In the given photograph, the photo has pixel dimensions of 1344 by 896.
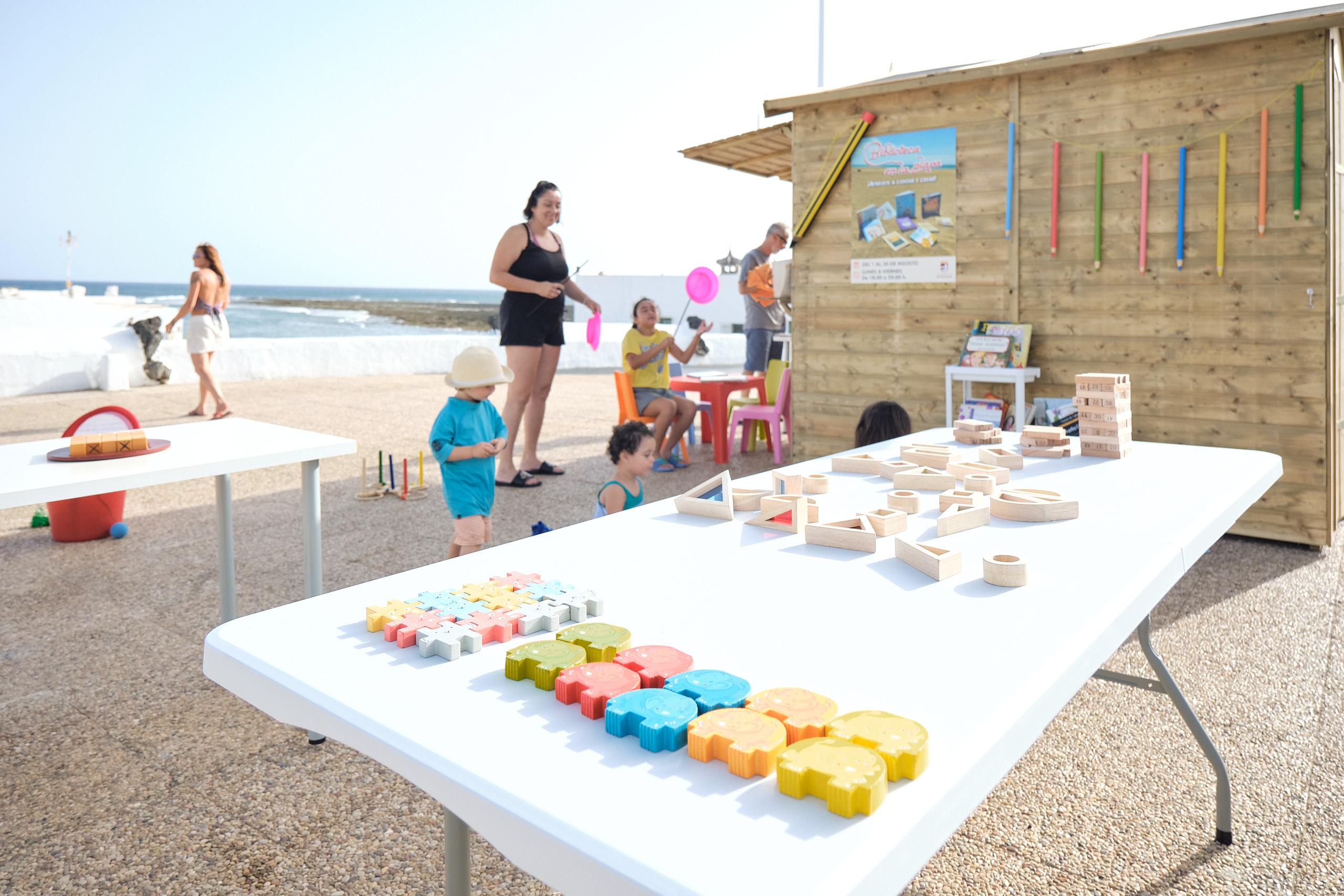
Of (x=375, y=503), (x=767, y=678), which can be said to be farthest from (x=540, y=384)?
(x=767, y=678)

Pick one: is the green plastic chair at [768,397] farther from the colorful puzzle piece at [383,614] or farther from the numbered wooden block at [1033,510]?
the colorful puzzle piece at [383,614]

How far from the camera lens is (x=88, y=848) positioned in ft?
7.18

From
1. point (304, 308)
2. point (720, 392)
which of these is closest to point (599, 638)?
point (720, 392)

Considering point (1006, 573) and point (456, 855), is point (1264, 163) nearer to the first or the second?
point (1006, 573)

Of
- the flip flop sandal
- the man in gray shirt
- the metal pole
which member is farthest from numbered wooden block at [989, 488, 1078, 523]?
the man in gray shirt

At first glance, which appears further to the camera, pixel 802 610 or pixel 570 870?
pixel 802 610

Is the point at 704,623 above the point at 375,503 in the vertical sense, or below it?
above

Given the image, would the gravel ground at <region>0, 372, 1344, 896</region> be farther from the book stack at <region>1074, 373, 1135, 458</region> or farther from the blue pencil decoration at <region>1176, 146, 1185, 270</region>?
the blue pencil decoration at <region>1176, 146, 1185, 270</region>

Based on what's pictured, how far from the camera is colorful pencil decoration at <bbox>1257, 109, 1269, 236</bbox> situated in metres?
4.67

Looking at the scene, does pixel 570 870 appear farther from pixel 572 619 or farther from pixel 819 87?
pixel 819 87

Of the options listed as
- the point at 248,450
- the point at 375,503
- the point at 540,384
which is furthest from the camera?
the point at 540,384

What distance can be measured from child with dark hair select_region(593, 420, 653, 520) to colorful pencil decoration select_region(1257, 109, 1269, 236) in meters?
3.52

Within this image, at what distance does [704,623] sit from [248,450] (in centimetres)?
217

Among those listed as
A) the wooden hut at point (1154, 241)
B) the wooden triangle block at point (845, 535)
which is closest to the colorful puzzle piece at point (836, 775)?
the wooden triangle block at point (845, 535)
